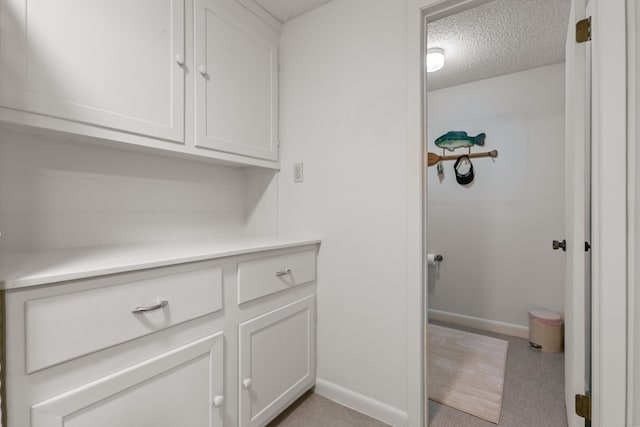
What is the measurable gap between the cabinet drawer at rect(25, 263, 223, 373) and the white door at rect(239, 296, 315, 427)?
0.94 feet

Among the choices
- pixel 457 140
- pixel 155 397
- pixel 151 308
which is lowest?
pixel 155 397

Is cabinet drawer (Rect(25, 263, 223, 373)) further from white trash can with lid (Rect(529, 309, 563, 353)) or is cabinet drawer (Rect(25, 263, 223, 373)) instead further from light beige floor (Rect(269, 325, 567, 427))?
white trash can with lid (Rect(529, 309, 563, 353))

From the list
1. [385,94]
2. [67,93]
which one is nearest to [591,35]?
[385,94]

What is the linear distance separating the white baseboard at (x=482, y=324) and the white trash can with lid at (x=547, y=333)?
200 mm

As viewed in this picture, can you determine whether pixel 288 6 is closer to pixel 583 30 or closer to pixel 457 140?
pixel 583 30

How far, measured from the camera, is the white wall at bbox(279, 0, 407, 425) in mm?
1429

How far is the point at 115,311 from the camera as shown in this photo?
32.7 inches

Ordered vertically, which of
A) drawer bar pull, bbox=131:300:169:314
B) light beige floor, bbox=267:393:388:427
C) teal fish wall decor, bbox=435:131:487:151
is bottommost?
light beige floor, bbox=267:393:388:427

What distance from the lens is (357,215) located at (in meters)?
1.54

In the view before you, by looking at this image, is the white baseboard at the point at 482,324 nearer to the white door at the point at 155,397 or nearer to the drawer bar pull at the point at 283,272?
the drawer bar pull at the point at 283,272

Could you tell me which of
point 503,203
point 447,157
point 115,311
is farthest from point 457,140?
point 115,311

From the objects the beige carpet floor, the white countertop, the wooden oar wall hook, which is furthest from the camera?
the wooden oar wall hook

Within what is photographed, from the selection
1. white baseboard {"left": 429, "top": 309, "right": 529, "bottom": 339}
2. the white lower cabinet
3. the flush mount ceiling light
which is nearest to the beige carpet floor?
white baseboard {"left": 429, "top": 309, "right": 529, "bottom": 339}

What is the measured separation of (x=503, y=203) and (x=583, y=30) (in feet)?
5.34
